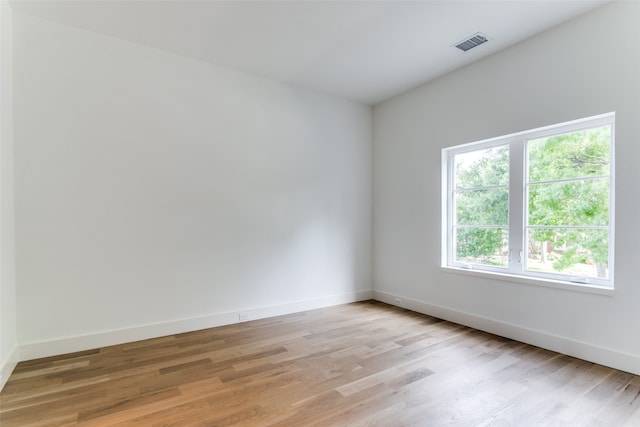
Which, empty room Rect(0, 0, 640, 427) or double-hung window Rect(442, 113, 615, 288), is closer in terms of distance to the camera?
empty room Rect(0, 0, 640, 427)

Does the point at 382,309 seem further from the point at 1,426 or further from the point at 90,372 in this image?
the point at 1,426

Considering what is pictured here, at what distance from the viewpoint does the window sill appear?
2.66m

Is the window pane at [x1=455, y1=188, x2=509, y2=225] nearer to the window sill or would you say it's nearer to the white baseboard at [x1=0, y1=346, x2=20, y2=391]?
the window sill

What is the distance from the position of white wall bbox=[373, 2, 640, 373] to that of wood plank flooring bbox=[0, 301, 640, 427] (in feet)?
0.94

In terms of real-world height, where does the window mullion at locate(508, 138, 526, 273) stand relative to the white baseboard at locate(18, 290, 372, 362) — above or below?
above

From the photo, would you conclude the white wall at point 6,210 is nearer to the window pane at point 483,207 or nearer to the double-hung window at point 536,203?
the double-hung window at point 536,203

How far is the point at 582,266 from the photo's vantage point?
287 cm

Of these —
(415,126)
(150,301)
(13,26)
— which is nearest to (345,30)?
(415,126)

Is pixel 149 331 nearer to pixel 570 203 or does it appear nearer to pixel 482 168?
pixel 482 168

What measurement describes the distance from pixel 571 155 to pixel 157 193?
4.11 m

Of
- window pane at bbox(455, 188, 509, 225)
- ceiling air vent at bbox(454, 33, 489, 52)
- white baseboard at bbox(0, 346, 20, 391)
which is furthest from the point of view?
window pane at bbox(455, 188, 509, 225)

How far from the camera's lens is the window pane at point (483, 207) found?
3.46 m

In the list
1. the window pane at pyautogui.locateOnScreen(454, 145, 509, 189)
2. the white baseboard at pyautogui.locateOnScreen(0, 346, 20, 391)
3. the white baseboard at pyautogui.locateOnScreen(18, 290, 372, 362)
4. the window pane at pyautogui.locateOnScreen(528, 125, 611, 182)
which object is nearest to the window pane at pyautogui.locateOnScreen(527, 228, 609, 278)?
the window pane at pyautogui.locateOnScreen(528, 125, 611, 182)

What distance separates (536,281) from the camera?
303 centimetres
